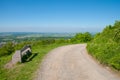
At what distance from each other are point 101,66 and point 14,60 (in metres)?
7.71

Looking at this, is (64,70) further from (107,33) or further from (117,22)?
(117,22)

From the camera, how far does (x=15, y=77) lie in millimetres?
11984

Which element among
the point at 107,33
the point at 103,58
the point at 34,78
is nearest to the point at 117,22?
the point at 107,33

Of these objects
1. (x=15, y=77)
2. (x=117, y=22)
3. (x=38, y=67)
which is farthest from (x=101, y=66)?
(x=117, y=22)

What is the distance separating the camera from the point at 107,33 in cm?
2275

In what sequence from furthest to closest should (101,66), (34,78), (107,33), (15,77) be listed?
(107,33) < (101,66) < (15,77) < (34,78)

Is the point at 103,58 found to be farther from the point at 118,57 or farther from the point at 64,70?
the point at 64,70

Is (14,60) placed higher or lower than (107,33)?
lower

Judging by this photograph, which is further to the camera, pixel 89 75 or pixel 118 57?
pixel 118 57

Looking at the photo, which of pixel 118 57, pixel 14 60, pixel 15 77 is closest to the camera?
pixel 15 77

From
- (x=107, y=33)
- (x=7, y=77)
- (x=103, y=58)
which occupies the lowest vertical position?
(x=7, y=77)

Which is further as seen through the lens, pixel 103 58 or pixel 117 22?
pixel 117 22

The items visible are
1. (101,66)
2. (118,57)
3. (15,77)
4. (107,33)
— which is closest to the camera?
(15,77)

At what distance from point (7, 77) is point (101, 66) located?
708 cm
